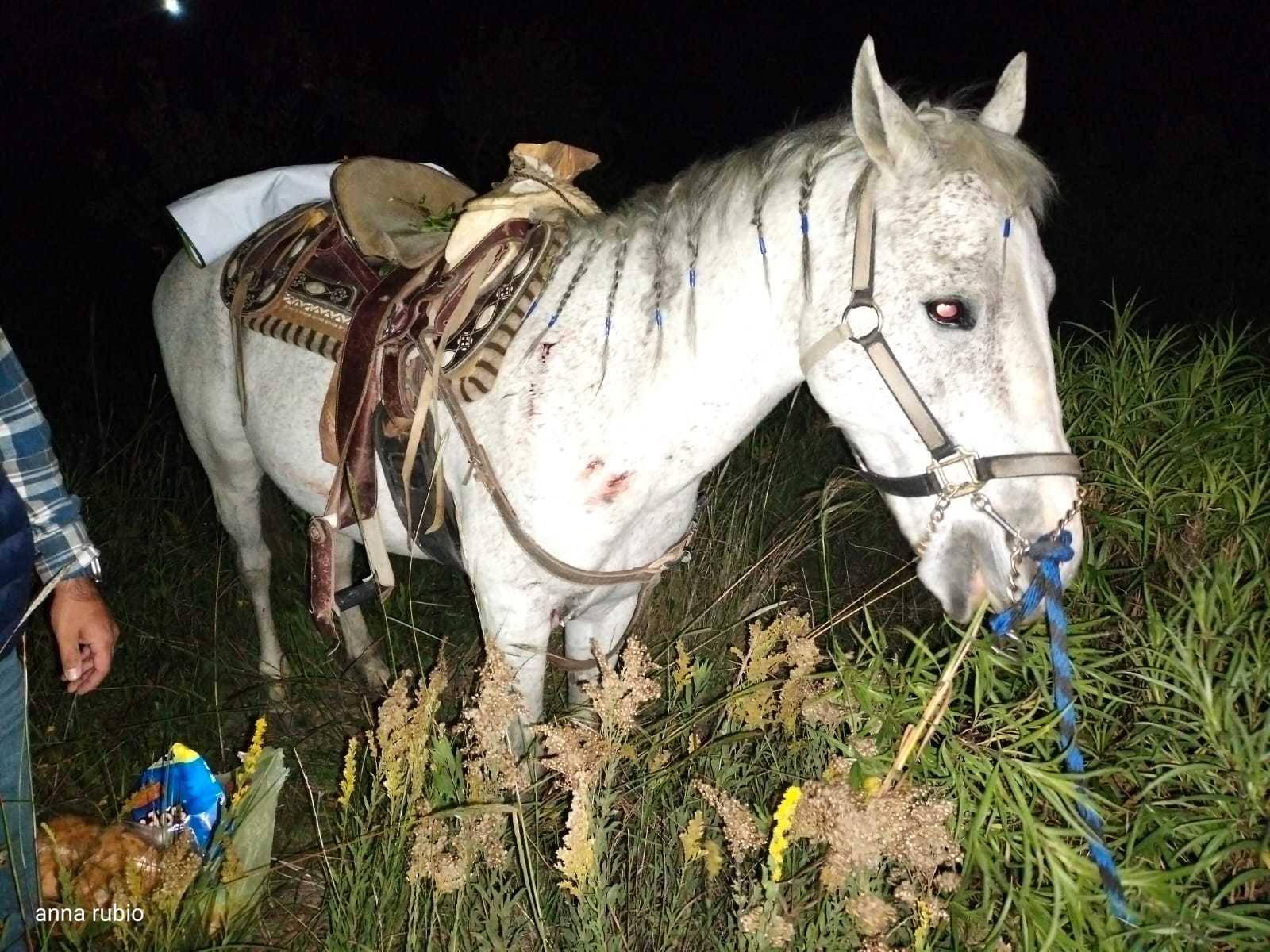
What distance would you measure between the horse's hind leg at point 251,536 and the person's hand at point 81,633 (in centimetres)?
146

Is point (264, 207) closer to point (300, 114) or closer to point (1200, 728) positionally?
point (1200, 728)

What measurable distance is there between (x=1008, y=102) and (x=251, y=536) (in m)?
2.94

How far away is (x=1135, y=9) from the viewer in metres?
16.8

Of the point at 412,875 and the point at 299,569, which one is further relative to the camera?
the point at 299,569

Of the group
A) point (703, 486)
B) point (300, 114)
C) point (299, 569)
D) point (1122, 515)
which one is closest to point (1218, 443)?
point (1122, 515)

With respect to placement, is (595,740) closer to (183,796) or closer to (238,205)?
(183,796)

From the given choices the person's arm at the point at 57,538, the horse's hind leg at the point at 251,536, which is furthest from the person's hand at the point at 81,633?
the horse's hind leg at the point at 251,536

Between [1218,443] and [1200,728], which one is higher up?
[1200,728]

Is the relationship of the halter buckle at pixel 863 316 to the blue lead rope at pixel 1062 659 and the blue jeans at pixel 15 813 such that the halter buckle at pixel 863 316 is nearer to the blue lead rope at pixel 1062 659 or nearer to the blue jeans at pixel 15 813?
the blue lead rope at pixel 1062 659

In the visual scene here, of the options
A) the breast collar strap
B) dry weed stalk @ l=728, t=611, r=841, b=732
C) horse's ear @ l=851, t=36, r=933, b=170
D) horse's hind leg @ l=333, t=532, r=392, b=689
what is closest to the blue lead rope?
the breast collar strap

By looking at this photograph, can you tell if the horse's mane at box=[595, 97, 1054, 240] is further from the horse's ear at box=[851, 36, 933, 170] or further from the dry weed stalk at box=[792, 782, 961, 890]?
the dry weed stalk at box=[792, 782, 961, 890]

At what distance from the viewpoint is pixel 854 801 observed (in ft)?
4.02

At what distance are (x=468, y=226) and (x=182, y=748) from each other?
152cm

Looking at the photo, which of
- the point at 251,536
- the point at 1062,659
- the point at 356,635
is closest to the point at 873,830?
the point at 1062,659
